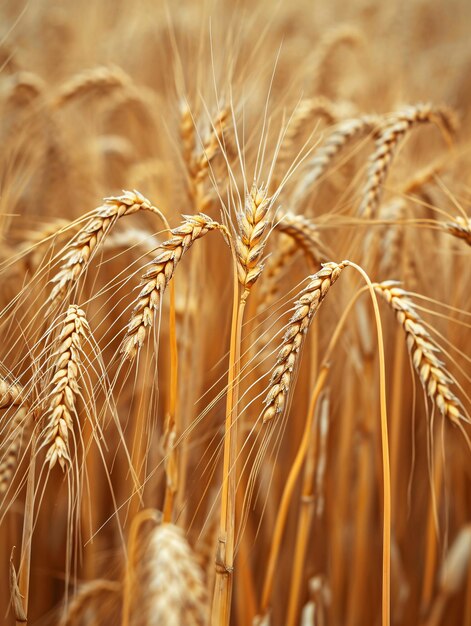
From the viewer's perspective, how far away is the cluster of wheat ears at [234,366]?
70 centimetres

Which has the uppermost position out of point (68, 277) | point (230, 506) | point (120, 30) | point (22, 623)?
point (120, 30)

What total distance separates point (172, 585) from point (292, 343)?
29 centimetres

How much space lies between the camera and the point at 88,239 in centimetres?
71

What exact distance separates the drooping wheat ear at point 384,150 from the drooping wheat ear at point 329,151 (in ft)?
0.16

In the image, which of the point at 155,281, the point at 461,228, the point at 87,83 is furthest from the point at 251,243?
the point at 87,83

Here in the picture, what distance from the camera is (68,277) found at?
678mm

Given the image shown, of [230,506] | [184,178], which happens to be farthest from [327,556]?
[184,178]

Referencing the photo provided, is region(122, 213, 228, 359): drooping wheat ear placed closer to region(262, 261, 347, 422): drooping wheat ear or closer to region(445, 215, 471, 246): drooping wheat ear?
region(262, 261, 347, 422): drooping wheat ear

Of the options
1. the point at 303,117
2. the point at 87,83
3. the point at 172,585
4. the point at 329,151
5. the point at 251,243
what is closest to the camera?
the point at 172,585

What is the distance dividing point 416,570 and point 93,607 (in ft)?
2.78

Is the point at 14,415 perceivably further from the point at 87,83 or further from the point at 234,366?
the point at 87,83

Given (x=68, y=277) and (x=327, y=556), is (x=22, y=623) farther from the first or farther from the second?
(x=327, y=556)

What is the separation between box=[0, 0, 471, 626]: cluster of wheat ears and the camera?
0.70m

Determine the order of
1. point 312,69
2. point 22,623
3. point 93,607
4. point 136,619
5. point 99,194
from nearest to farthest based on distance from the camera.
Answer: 1. point 136,619
2. point 22,623
3. point 93,607
4. point 99,194
5. point 312,69
